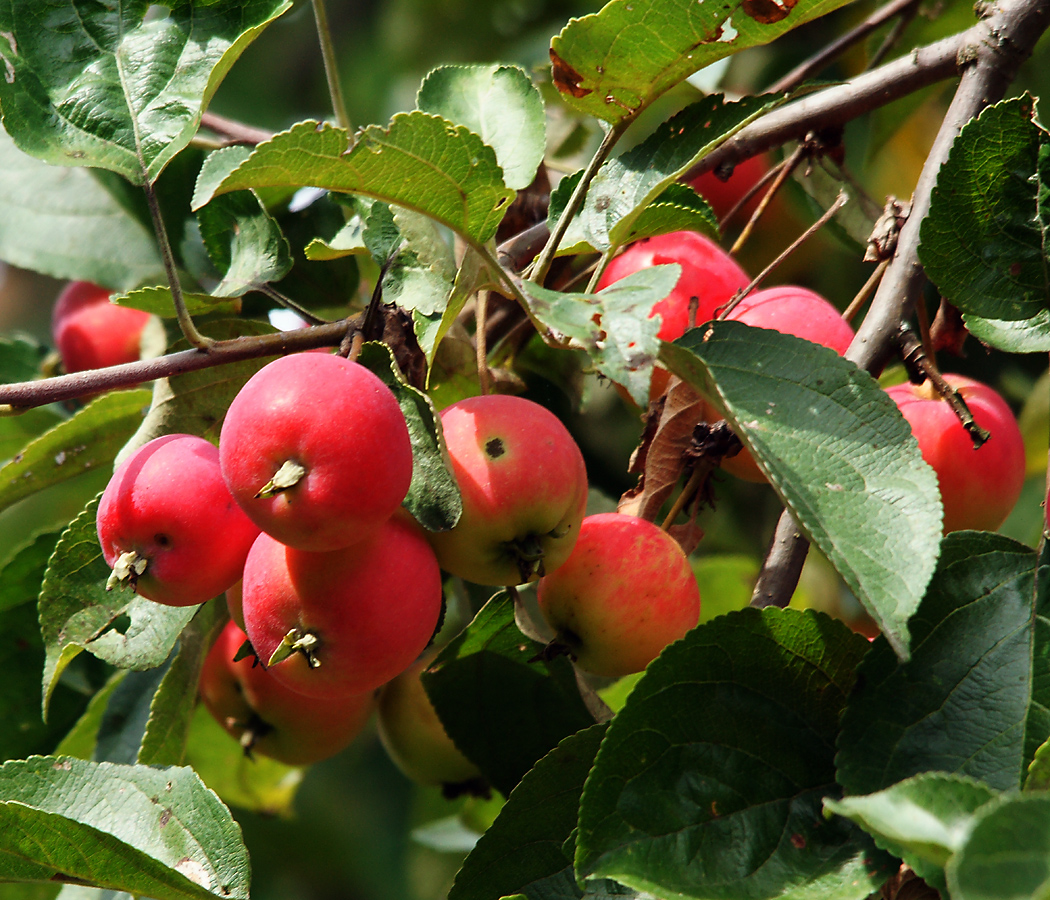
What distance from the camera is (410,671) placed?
1328 millimetres

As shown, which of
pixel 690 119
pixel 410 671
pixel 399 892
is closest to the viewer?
pixel 690 119

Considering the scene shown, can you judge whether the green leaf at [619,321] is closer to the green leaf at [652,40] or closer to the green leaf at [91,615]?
the green leaf at [652,40]

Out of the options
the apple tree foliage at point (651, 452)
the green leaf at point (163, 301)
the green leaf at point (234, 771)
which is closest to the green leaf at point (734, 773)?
the apple tree foliage at point (651, 452)

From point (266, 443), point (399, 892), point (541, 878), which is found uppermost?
point (266, 443)

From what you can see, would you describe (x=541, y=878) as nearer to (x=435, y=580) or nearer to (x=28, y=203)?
(x=435, y=580)

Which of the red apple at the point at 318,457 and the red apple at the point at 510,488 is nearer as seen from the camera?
the red apple at the point at 318,457

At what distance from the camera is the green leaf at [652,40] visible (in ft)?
2.79

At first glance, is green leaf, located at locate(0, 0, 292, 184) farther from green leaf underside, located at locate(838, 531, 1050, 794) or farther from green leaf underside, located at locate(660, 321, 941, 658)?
green leaf underside, located at locate(838, 531, 1050, 794)

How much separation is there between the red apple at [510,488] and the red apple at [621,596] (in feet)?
0.22

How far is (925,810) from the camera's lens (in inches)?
23.9

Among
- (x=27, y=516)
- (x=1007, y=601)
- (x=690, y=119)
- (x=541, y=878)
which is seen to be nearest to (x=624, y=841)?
(x=541, y=878)

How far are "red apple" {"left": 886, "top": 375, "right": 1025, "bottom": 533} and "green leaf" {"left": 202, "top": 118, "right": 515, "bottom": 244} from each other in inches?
19.6

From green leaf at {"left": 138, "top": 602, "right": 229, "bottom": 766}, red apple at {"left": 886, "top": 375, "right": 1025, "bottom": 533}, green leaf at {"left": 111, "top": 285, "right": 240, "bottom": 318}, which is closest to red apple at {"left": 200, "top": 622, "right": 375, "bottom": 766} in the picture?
green leaf at {"left": 138, "top": 602, "right": 229, "bottom": 766}

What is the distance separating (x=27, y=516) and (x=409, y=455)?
1.99m
